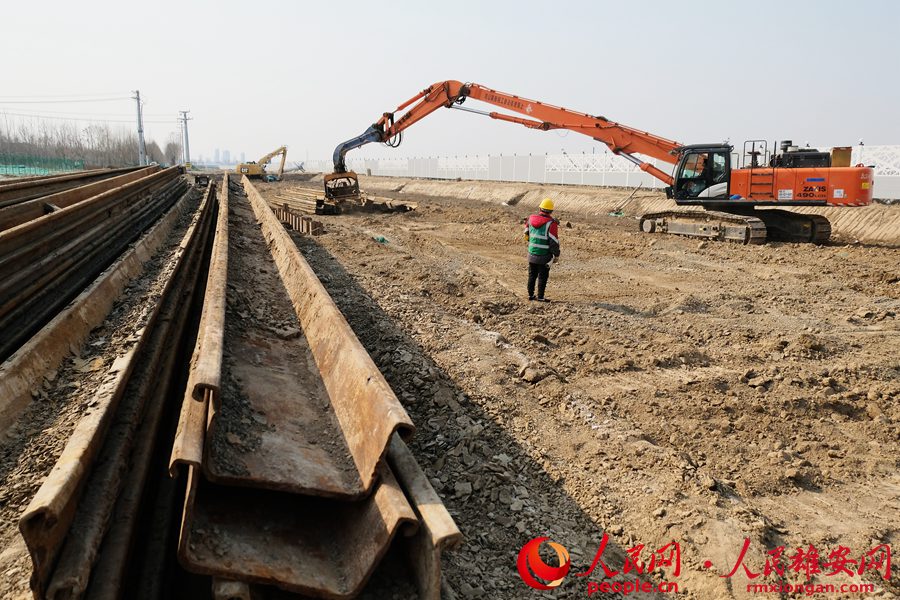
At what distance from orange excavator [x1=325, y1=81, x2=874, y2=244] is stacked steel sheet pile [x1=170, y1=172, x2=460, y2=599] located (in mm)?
12391

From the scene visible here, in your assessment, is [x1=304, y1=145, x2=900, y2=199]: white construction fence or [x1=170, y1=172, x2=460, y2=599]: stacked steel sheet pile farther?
[x1=304, y1=145, x2=900, y2=199]: white construction fence

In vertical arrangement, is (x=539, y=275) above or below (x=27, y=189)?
below

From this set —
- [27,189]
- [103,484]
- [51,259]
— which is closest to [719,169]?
[51,259]

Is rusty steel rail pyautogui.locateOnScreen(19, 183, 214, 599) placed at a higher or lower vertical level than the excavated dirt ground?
higher

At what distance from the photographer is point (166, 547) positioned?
9.59 feet

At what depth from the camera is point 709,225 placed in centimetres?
1438

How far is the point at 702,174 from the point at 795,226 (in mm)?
2409

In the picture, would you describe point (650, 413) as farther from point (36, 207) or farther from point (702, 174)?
point (702, 174)

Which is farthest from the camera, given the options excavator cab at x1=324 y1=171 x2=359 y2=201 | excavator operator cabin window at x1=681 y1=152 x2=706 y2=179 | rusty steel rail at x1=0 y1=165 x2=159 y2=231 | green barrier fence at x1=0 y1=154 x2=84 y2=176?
green barrier fence at x1=0 y1=154 x2=84 y2=176

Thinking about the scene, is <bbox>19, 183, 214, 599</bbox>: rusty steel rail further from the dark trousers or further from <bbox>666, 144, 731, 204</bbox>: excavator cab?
<bbox>666, 144, 731, 204</bbox>: excavator cab

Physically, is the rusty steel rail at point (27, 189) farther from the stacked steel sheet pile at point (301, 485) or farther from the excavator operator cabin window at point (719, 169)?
the excavator operator cabin window at point (719, 169)

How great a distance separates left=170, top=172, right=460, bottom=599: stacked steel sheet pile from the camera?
249 centimetres

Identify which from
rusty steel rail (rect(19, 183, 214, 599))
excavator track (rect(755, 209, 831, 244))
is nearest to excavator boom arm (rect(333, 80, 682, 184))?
excavator track (rect(755, 209, 831, 244))

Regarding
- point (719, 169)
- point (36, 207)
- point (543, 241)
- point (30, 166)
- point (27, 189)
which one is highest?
point (30, 166)
